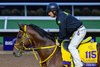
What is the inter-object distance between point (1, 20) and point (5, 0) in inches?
30.6

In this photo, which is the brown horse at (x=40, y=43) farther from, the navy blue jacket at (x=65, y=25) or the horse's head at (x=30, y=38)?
the navy blue jacket at (x=65, y=25)

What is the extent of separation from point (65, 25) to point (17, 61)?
5.94 m

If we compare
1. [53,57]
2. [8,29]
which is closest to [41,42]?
[53,57]

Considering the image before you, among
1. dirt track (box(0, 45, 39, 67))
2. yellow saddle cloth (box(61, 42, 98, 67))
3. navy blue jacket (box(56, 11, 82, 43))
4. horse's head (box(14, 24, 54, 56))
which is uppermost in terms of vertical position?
navy blue jacket (box(56, 11, 82, 43))

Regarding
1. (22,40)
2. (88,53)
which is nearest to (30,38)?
(22,40)

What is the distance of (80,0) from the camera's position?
15.2m

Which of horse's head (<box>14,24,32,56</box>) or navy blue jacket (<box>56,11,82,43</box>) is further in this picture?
horse's head (<box>14,24,32,56</box>)

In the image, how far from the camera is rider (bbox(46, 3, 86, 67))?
8.34 meters

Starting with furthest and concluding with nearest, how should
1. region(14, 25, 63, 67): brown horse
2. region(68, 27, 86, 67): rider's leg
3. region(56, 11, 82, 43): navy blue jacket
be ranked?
region(14, 25, 63, 67): brown horse
region(68, 27, 86, 67): rider's leg
region(56, 11, 82, 43): navy blue jacket

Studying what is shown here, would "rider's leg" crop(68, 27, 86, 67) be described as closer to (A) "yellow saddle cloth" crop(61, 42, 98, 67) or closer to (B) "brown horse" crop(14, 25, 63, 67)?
(A) "yellow saddle cloth" crop(61, 42, 98, 67)

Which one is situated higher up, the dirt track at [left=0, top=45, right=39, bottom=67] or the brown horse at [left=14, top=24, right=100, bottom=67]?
the brown horse at [left=14, top=24, right=100, bottom=67]

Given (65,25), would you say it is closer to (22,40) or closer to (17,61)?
(22,40)

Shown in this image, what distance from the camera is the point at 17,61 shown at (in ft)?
46.0

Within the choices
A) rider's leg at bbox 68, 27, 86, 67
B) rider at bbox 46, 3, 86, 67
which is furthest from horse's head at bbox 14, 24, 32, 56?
rider's leg at bbox 68, 27, 86, 67
